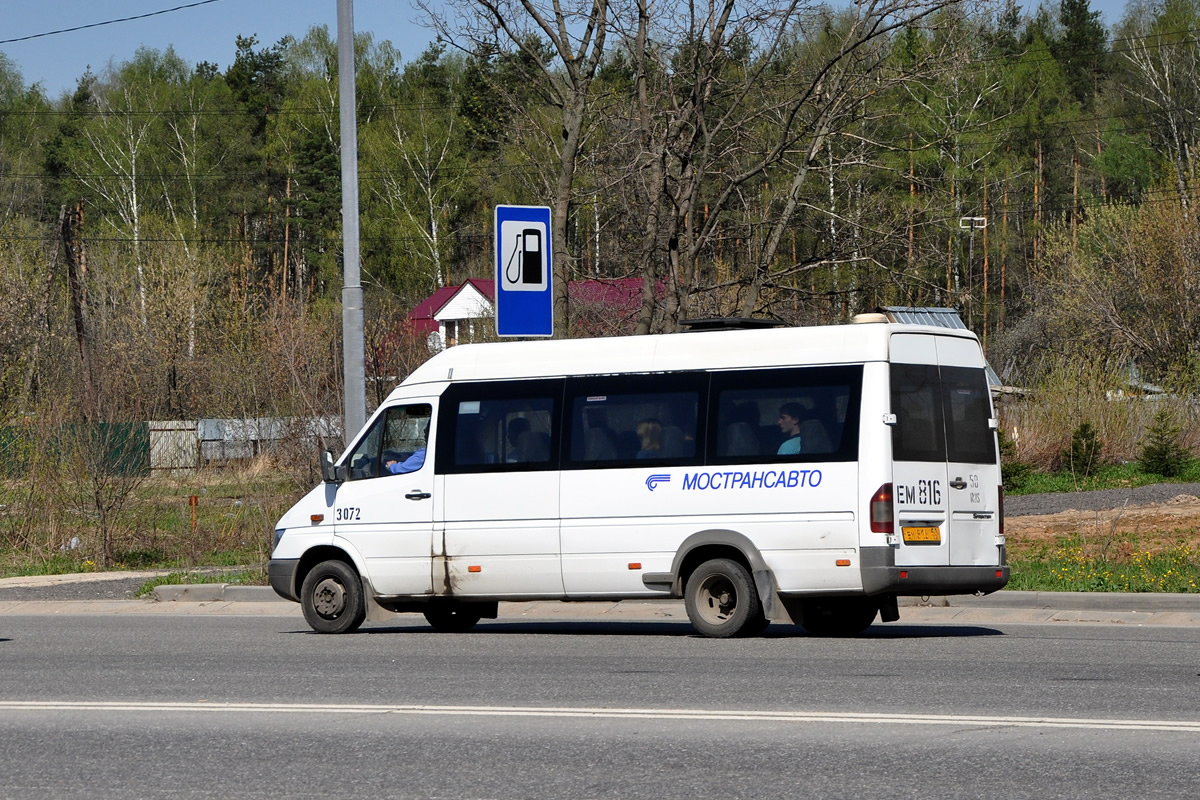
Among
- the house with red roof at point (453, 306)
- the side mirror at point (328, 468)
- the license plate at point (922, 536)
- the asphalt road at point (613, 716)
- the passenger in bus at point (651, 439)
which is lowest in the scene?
the asphalt road at point (613, 716)

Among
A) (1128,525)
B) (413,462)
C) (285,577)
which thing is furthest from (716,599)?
(1128,525)

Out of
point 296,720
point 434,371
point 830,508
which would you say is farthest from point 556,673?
point 434,371

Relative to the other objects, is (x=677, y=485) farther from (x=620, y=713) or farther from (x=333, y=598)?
(x=620, y=713)

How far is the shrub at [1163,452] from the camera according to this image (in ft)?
106

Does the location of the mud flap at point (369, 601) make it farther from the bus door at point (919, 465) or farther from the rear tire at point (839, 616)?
the bus door at point (919, 465)

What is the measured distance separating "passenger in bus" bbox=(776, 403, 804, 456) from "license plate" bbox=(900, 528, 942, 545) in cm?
113

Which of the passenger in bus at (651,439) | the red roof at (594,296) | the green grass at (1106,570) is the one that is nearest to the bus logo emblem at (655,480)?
the passenger in bus at (651,439)

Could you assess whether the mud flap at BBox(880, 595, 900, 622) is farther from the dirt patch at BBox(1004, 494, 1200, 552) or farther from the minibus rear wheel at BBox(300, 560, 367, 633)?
the dirt patch at BBox(1004, 494, 1200, 552)

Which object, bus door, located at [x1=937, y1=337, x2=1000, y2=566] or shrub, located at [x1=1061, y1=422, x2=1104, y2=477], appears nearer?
bus door, located at [x1=937, y1=337, x2=1000, y2=566]

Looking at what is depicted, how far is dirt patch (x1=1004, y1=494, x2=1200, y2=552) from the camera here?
2072 cm

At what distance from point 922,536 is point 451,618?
4.72 meters

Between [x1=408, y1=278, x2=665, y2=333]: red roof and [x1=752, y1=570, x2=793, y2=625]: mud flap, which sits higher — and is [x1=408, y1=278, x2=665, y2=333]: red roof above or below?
above

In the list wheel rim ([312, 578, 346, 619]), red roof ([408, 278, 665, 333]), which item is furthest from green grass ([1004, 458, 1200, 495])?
wheel rim ([312, 578, 346, 619])

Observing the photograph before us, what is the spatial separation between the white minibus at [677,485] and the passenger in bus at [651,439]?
17mm
